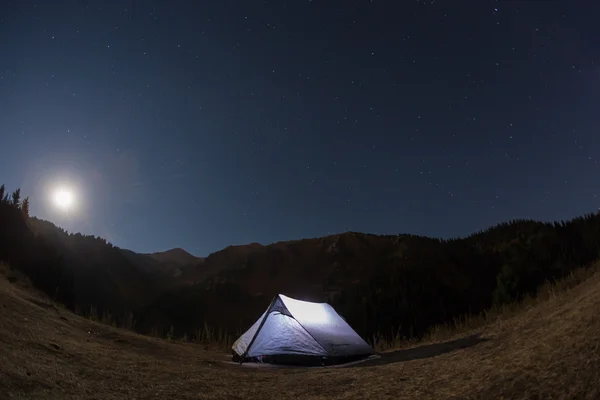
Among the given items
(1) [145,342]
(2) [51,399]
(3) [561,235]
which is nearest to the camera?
(2) [51,399]

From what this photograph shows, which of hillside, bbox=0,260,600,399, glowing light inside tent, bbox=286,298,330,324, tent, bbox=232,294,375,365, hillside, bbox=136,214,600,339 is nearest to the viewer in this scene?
hillside, bbox=0,260,600,399

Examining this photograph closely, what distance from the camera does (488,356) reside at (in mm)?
5840

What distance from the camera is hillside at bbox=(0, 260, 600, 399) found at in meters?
4.05

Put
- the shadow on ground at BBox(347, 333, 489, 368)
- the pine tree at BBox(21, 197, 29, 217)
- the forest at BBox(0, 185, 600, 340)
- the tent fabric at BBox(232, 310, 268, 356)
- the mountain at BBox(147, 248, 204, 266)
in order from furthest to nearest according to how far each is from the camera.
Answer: the mountain at BBox(147, 248, 204, 266)
the forest at BBox(0, 185, 600, 340)
the pine tree at BBox(21, 197, 29, 217)
the tent fabric at BBox(232, 310, 268, 356)
the shadow on ground at BBox(347, 333, 489, 368)

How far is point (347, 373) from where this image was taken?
24.7ft

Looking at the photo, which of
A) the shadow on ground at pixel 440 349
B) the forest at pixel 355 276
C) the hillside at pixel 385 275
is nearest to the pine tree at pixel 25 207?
the forest at pixel 355 276

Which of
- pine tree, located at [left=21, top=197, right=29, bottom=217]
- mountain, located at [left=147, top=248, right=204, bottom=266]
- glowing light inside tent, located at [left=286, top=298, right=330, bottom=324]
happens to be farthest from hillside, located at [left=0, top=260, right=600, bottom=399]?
mountain, located at [left=147, top=248, right=204, bottom=266]

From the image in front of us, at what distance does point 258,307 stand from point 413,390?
127 feet

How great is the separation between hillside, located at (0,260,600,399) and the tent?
3251 millimetres

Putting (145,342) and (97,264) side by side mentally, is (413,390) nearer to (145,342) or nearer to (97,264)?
Answer: (145,342)

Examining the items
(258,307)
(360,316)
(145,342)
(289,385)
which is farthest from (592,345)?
(258,307)

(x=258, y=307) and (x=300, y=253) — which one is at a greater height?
(x=300, y=253)

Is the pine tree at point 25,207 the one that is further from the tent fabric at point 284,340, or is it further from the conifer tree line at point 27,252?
the tent fabric at point 284,340

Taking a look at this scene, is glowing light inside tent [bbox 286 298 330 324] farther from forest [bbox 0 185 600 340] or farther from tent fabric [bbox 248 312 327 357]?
forest [bbox 0 185 600 340]
